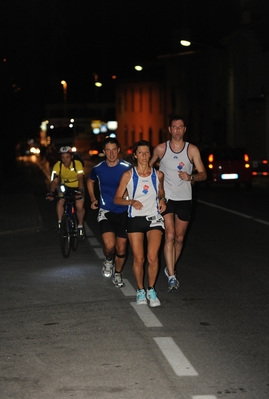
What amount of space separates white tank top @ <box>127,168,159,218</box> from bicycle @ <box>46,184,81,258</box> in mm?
4573

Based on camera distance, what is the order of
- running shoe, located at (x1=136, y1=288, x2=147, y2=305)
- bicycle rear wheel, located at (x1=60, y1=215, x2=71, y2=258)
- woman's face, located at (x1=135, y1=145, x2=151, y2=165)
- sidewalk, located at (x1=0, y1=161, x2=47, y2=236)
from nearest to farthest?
woman's face, located at (x1=135, y1=145, x2=151, y2=165) → running shoe, located at (x1=136, y1=288, x2=147, y2=305) → bicycle rear wheel, located at (x1=60, y1=215, x2=71, y2=258) → sidewalk, located at (x1=0, y1=161, x2=47, y2=236)

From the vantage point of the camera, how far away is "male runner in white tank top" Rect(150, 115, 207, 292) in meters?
10.3

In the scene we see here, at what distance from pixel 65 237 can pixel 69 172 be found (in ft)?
4.85

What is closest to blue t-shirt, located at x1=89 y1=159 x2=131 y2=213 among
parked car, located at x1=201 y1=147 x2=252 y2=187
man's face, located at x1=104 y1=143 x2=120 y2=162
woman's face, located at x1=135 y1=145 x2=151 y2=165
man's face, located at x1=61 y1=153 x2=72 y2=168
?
man's face, located at x1=104 y1=143 x2=120 y2=162

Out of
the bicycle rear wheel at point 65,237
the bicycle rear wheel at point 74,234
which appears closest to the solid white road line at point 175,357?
the bicycle rear wheel at point 65,237

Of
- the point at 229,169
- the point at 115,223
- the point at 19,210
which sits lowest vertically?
the point at 19,210

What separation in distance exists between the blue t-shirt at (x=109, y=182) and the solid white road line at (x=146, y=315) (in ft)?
5.10

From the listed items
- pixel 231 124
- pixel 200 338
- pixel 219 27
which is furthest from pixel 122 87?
pixel 200 338

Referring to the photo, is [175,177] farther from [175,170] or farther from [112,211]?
[112,211]

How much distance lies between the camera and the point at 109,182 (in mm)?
10758

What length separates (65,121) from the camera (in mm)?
69125

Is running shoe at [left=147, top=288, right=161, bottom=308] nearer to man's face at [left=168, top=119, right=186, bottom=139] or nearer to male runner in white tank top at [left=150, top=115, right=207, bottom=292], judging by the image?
male runner in white tank top at [left=150, top=115, right=207, bottom=292]

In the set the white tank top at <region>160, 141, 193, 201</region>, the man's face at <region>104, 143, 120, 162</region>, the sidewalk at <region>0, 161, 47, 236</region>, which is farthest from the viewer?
the sidewalk at <region>0, 161, 47, 236</region>

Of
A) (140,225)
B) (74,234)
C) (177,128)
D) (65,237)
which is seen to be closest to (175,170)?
(177,128)
